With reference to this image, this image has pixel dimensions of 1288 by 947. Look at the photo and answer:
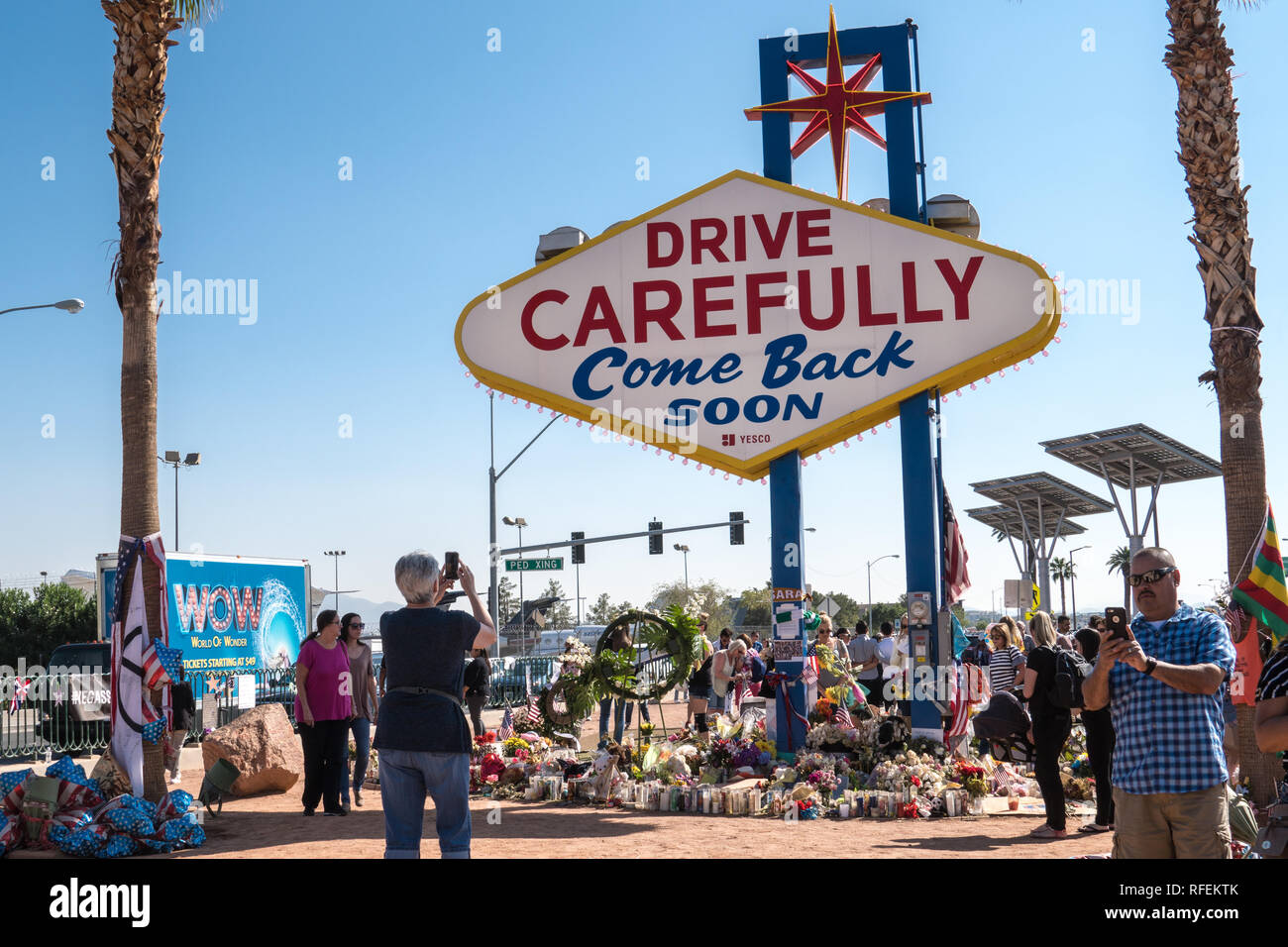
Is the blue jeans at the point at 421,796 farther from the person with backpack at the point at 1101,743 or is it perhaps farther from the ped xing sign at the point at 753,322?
the ped xing sign at the point at 753,322

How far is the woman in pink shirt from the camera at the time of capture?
32.9 feet

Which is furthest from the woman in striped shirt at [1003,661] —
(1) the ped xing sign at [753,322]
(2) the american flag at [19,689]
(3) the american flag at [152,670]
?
(2) the american flag at [19,689]

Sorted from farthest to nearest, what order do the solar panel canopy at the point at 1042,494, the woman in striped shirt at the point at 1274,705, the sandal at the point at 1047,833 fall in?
the solar panel canopy at the point at 1042,494, the sandal at the point at 1047,833, the woman in striped shirt at the point at 1274,705

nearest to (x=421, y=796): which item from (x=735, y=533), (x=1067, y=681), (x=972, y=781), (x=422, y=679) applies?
(x=422, y=679)

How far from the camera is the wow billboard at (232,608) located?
2028cm

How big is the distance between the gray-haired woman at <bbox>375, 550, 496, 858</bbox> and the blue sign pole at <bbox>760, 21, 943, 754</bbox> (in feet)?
27.4

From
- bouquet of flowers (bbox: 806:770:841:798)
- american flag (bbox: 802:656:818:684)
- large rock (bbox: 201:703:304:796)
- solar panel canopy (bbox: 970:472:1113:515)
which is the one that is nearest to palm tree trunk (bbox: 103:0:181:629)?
large rock (bbox: 201:703:304:796)

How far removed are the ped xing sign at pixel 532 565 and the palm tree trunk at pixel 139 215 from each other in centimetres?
2182

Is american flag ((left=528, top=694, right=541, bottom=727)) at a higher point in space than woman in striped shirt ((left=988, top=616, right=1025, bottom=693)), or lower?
lower

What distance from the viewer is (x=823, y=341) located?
13594 millimetres

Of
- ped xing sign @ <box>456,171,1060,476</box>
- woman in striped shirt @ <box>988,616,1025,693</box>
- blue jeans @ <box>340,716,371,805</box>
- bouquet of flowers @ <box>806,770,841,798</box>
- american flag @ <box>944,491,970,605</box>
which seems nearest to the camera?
woman in striped shirt @ <box>988,616,1025,693</box>

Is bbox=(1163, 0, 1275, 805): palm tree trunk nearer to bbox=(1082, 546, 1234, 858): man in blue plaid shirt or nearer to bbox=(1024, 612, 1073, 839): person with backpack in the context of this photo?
bbox=(1024, 612, 1073, 839): person with backpack

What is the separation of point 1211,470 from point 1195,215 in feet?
75.2
